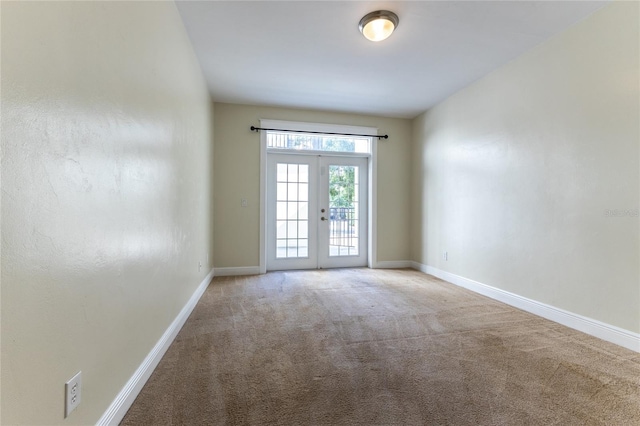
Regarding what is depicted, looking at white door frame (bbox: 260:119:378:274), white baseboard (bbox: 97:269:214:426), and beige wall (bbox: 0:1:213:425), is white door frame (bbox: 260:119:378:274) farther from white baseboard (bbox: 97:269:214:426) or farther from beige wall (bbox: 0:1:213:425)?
beige wall (bbox: 0:1:213:425)

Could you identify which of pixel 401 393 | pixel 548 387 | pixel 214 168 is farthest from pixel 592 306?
pixel 214 168

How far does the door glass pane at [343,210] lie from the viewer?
4867mm

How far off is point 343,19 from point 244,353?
268cm

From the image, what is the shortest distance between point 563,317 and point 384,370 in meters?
1.88

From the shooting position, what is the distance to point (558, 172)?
256cm

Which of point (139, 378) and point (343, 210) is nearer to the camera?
point (139, 378)

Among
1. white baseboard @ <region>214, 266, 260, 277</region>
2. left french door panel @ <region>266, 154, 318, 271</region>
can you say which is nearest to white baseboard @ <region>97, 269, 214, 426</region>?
white baseboard @ <region>214, 266, 260, 277</region>

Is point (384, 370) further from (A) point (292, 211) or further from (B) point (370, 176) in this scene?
(B) point (370, 176)

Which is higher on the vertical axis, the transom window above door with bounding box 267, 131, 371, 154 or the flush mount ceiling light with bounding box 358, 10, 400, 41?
the flush mount ceiling light with bounding box 358, 10, 400, 41

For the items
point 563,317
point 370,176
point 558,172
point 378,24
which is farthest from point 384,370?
point 370,176

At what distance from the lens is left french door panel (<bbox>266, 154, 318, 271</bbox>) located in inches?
182

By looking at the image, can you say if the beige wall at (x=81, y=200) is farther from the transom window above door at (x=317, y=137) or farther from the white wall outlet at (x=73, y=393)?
the transom window above door at (x=317, y=137)

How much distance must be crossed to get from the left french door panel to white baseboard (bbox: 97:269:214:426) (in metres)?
2.24

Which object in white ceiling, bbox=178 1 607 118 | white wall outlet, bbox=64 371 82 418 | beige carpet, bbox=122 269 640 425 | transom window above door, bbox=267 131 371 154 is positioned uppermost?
white ceiling, bbox=178 1 607 118
